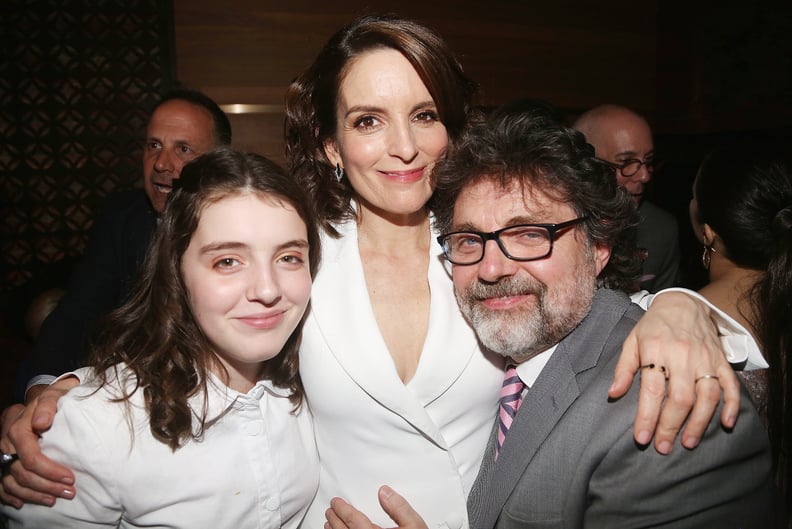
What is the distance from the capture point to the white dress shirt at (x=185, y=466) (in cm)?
131

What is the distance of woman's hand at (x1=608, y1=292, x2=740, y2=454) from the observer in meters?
1.13

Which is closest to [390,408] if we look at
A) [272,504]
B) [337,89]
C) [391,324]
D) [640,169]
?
[391,324]

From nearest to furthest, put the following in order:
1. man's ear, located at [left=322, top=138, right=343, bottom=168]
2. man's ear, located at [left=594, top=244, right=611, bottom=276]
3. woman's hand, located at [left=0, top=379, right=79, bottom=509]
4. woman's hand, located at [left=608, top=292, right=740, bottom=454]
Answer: woman's hand, located at [left=608, top=292, right=740, bottom=454]
woman's hand, located at [left=0, top=379, right=79, bottom=509]
man's ear, located at [left=594, top=244, right=611, bottom=276]
man's ear, located at [left=322, top=138, right=343, bottom=168]

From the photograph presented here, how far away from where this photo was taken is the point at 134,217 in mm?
2512

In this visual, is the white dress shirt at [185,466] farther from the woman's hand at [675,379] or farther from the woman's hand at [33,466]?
the woman's hand at [675,379]

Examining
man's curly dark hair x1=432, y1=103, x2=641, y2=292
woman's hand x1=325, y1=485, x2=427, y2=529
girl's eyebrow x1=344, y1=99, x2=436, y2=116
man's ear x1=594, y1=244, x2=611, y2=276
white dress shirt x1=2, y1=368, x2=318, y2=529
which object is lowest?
woman's hand x1=325, y1=485, x2=427, y2=529

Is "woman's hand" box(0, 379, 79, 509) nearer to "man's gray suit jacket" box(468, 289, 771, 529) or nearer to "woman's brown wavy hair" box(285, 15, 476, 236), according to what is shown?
"woman's brown wavy hair" box(285, 15, 476, 236)

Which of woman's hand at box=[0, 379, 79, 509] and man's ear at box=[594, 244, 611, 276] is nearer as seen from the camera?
woman's hand at box=[0, 379, 79, 509]

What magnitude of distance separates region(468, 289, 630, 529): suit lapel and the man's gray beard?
49 mm

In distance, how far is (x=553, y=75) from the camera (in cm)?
478

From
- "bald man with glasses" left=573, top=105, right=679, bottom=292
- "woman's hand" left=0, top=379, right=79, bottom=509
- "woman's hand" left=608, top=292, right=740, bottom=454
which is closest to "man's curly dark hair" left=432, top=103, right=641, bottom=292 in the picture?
"woman's hand" left=608, top=292, right=740, bottom=454

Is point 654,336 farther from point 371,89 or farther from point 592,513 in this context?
point 371,89

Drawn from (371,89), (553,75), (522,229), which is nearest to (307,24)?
(553,75)

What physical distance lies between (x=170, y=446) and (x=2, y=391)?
297cm
